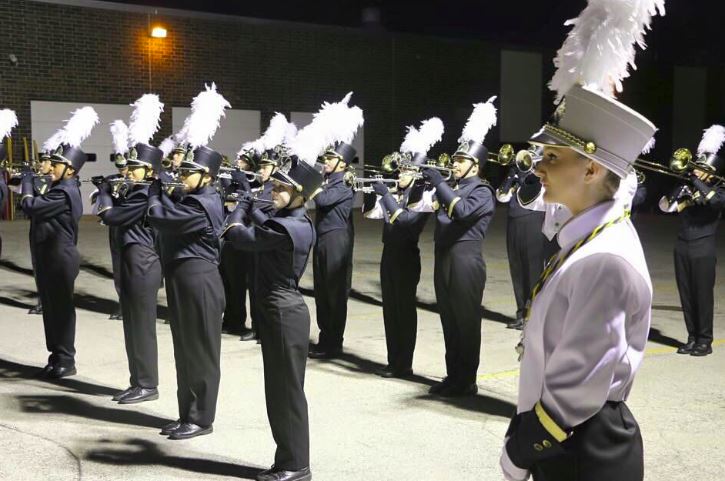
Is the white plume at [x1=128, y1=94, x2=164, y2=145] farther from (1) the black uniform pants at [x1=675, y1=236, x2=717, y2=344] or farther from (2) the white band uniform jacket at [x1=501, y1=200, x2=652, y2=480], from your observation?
(2) the white band uniform jacket at [x1=501, y1=200, x2=652, y2=480]

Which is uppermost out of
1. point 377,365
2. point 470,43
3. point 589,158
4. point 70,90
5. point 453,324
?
point 470,43

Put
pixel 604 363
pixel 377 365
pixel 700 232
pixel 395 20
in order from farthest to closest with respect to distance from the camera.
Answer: pixel 395 20 < pixel 700 232 < pixel 377 365 < pixel 604 363

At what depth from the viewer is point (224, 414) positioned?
707cm

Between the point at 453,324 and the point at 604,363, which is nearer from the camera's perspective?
the point at 604,363

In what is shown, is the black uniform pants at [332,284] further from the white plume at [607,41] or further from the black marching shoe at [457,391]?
the white plume at [607,41]

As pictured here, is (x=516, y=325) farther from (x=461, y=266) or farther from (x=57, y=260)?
(x=57, y=260)

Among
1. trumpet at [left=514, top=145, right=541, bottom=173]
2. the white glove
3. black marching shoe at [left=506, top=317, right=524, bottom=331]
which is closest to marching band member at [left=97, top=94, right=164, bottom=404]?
trumpet at [left=514, top=145, right=541, bottom=173]

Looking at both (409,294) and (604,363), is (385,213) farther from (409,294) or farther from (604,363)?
(604,363)

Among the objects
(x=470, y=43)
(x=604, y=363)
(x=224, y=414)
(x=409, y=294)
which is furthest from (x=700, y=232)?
(x=470, y=43)

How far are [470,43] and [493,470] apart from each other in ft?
82.2

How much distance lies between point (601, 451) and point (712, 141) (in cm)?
834

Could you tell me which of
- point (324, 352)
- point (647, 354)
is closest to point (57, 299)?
point (324, 352)

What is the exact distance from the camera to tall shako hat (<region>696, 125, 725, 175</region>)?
9711mm

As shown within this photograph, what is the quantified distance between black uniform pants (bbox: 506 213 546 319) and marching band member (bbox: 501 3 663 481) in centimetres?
835
